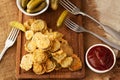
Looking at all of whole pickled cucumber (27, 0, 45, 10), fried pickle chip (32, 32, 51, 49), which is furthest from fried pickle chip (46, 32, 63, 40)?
whole pickled cucumber (27, 0, 45, 10)

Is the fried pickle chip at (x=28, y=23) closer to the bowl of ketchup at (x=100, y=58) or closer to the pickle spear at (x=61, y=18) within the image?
the pickle spear at (x=61, y=18)

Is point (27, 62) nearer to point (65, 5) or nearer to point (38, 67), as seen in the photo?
point (38, 67)

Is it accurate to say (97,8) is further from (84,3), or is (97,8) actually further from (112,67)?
(112,67)

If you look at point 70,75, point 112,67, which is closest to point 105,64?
point 112,67

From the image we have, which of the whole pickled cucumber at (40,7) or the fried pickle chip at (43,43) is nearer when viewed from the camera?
the fried pickle chip at (43,43)

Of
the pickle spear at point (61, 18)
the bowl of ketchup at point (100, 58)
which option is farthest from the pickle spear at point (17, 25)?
the bowl of ketchup at point (100, 58)

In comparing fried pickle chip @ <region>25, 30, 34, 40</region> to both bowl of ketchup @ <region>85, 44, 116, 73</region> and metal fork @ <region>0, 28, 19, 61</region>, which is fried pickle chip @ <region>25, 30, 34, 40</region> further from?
bowl of ketchup @ <region>85, 44, 116, 73</region>

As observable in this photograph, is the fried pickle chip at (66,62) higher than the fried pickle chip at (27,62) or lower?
higher
